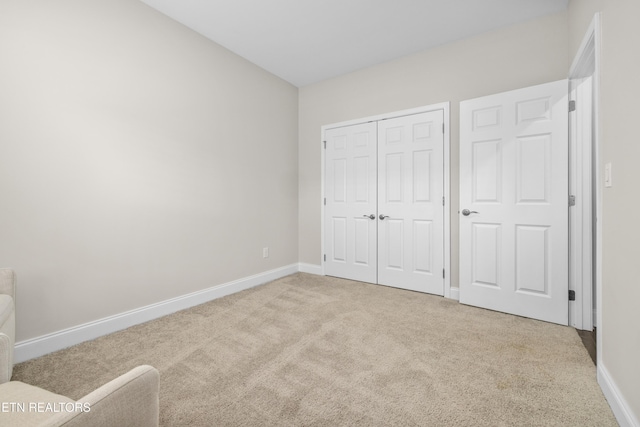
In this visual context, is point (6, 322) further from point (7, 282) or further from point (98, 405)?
point (98, 405)

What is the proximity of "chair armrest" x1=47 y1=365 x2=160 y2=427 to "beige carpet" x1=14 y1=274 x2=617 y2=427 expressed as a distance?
72 centimetres

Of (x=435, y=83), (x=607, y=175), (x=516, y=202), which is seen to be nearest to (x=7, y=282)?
(x=607, y=175)

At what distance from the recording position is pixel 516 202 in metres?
2.62

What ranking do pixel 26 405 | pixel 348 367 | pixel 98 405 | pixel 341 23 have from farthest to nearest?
1. pixel 341 23
2. pixel 348 367
3. pixel 26 405
4. pixel 98 405

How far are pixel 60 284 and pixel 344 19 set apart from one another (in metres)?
3.23

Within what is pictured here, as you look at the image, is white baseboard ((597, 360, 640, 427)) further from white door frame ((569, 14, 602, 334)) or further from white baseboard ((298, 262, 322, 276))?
white baseboard ((298, 262, 322, 276))

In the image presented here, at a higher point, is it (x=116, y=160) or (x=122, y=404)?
(x=116, y=160)

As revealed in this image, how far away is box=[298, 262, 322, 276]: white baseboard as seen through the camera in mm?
4078

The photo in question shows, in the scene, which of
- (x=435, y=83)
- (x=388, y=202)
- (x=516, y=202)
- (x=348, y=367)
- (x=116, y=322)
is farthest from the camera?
(x=388, y=202)

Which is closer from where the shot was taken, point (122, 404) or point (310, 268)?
point (122, 404)

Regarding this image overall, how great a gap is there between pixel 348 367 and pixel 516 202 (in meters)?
2.13

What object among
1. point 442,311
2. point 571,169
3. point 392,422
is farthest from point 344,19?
point 392,422

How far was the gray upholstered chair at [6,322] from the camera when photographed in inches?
37.5

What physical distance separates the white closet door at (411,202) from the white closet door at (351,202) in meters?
0.11
